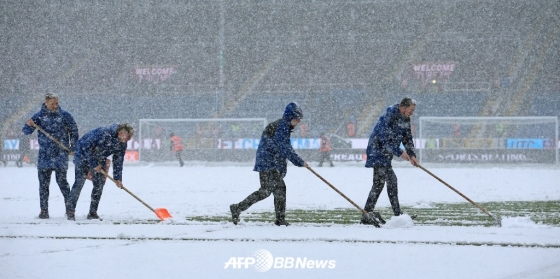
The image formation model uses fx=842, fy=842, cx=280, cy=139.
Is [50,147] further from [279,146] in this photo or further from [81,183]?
[279,146]

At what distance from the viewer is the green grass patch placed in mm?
9148

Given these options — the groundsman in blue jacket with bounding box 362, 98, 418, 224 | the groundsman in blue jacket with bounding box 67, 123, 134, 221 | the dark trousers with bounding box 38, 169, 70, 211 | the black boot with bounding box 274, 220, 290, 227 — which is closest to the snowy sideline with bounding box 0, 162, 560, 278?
the black boot with bounding box 274, 220, 290, 227

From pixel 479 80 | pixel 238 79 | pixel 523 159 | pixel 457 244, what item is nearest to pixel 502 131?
pixel 523 159

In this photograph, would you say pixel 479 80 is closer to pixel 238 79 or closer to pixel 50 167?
pixel 238 79

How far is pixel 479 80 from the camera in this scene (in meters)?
38.7

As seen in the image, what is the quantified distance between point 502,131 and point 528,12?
39.3 ft

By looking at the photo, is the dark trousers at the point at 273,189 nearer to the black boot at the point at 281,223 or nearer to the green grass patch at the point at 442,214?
the black boot at the point at 281,223

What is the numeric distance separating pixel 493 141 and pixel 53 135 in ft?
79.9

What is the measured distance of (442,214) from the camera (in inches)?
398

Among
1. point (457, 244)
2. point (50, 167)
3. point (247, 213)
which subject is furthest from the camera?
point (247, 213)

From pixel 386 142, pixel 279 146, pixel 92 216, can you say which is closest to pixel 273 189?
pixel 279 146

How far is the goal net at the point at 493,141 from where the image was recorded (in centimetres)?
3114

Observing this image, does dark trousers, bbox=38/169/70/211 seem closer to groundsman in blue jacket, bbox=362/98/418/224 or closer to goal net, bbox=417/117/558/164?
groundsman in blue jacket, bbox=362/98/418/224

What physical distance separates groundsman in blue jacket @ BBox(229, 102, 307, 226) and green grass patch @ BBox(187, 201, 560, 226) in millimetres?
673
